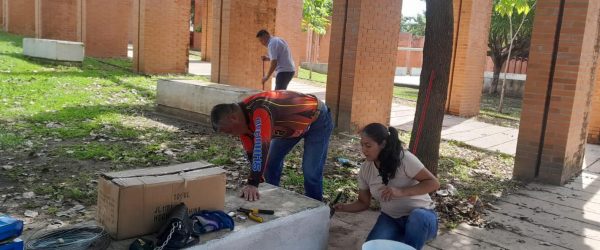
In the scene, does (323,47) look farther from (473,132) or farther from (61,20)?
(473,132)

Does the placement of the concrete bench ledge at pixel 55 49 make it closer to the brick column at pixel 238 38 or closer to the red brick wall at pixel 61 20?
the red brick wall at pixel 61 20

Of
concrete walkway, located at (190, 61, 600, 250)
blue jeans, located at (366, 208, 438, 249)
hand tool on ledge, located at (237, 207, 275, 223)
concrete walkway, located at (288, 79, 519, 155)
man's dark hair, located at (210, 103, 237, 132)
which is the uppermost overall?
man's dark hair, located at (210, 103, 237, 132)

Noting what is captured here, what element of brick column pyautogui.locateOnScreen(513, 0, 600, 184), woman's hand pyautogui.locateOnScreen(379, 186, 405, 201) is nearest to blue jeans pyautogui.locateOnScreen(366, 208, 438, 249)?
woman's hand pyautogui.locateOnScreen(379, 186, 405, 201)

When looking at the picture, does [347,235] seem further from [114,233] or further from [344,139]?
[344,139]

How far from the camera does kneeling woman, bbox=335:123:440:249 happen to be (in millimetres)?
3477

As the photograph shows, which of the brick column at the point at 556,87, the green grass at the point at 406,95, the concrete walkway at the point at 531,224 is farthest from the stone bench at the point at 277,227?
the green grass at the point at 406,95

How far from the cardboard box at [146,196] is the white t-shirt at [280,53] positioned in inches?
230

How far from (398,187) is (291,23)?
775 inches

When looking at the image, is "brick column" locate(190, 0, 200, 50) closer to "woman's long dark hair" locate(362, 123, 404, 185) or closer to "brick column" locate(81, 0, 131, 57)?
"brick column" locate(81, 0, 131, 57)

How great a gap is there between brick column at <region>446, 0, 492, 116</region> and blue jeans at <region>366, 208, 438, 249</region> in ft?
32.4

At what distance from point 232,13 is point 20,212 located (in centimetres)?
778

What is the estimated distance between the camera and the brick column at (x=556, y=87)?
638 cm

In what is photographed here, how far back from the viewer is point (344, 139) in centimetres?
852

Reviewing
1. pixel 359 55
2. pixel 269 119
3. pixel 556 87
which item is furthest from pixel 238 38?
pixel 269 119
